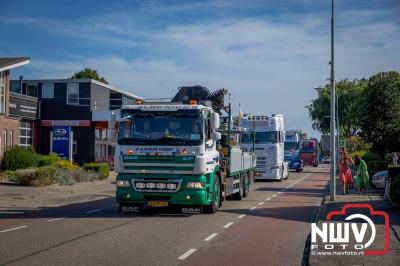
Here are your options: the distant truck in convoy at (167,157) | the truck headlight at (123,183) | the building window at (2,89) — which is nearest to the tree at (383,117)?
the building window at (2,89)

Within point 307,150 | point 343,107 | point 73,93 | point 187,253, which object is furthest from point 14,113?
point 343,107

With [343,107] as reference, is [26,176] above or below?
below

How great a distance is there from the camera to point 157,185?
15094 millimetres

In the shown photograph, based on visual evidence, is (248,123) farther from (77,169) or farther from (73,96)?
(73,96)

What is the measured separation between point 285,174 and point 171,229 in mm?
25149

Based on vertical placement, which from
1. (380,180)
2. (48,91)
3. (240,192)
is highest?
(48,91)

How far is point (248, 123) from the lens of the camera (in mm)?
32688

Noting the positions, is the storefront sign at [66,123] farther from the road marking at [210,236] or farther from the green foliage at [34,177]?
the road marking at [210,236]

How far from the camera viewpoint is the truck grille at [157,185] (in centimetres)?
1501

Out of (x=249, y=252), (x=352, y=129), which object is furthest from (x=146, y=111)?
(x=352, y=129)

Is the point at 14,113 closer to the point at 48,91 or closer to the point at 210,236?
the point at 48,91

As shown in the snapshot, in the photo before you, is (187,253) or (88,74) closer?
(187,253)

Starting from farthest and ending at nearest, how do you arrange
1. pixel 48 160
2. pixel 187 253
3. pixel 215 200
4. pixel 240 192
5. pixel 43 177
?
pixel 48 160 < pixel 43 177 < pixel 240 192 < pixel 215 200 < pixel 187 253

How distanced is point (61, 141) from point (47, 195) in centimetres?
1198
